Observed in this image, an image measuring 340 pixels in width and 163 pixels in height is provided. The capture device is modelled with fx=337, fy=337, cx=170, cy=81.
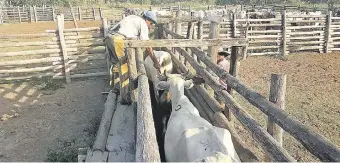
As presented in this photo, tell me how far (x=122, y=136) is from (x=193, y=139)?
188 centimetres

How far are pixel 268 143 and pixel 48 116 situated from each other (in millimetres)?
5825

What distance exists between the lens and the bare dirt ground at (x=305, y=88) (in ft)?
20.7

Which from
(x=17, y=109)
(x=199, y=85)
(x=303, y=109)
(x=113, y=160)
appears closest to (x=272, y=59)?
(x=303, y=109)

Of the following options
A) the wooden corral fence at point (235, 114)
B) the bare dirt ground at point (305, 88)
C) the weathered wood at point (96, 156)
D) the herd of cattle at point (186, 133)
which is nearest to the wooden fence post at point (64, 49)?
the wooden corral fence at point (235, 114)

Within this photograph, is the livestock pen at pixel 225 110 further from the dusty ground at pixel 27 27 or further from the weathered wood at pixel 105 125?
the dusty ground at pixel 27 27

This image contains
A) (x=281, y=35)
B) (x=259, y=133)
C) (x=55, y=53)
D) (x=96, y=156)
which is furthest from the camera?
(x=281, y=35)

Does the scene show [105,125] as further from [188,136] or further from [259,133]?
[259,133]

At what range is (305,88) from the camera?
9211mm

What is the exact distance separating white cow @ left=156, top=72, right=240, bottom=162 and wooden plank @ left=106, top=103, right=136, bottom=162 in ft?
2.57

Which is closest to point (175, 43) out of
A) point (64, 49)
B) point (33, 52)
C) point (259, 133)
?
point (259, 133)

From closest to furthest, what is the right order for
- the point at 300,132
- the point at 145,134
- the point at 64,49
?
the point at 300,132 → the point at 145,134 → the point at 64,49

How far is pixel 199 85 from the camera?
5.56 meters

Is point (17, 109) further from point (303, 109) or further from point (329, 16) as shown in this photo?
point (329, 16)

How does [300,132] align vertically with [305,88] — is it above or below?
above
